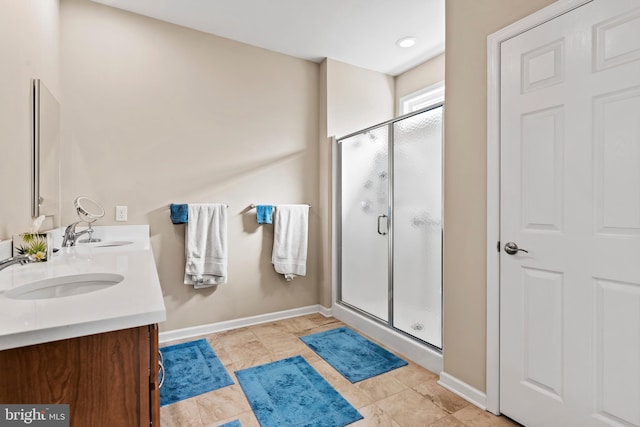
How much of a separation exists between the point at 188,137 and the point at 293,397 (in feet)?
7.13

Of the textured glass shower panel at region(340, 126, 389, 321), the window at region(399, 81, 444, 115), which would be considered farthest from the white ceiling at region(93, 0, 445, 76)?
→ the textured glass shower panel at region(340, 126, 389, 321)

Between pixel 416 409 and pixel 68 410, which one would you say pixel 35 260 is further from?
pixel 416 409

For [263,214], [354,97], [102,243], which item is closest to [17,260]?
[102,243]

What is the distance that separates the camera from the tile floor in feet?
5.52

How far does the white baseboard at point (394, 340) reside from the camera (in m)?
2.19

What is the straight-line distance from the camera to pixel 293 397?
1.89 metres

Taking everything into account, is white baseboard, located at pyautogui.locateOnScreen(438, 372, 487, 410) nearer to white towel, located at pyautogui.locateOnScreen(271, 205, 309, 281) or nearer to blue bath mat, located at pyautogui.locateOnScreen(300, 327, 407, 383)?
blue bath mat, located at pyautogui.locateOnScreen(300, 327, 407, 383)

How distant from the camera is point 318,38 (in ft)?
9.53

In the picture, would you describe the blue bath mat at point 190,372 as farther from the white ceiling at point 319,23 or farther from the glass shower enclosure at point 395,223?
the white ceiling at point 319,23

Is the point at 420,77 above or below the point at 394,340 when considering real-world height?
above

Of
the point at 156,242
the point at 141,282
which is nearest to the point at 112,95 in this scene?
the point at 156,242

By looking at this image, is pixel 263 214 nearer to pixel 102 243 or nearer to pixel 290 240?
pixel 290 240

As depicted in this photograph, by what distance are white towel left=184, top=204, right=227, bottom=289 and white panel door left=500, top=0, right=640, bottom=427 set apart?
211 centimetres

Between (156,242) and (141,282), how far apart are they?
172 centimetres
